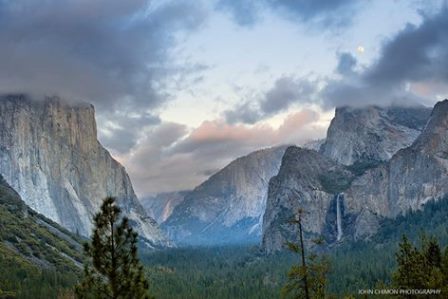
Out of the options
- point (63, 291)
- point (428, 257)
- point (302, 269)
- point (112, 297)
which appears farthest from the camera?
point (63, 291)

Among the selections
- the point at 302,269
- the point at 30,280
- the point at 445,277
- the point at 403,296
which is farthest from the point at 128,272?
the point at 30,280

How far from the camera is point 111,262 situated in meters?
37.8

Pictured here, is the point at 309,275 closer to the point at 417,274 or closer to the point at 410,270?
the point at 417,274

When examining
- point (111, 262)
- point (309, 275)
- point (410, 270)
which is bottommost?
point (410, 270)

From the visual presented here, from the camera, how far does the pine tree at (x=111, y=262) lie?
37469 millimetres

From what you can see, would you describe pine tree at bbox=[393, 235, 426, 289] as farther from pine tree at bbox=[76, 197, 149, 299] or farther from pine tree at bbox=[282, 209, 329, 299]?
pine tree at bbox=[76, 197, 149, 299]

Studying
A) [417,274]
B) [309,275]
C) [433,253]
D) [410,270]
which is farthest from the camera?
[433,253]

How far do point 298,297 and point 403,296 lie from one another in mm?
20260

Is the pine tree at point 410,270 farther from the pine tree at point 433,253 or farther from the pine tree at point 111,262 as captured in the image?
the pine tree at point 111,262

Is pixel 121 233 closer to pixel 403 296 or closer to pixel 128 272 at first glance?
pixel 128 272

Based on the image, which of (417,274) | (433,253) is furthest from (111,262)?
(433,253)

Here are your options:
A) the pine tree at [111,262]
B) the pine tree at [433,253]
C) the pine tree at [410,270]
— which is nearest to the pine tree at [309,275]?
the pine tree at [111,262]

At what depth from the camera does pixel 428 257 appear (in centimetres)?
6656

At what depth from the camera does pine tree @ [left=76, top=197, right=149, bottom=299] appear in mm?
37469
